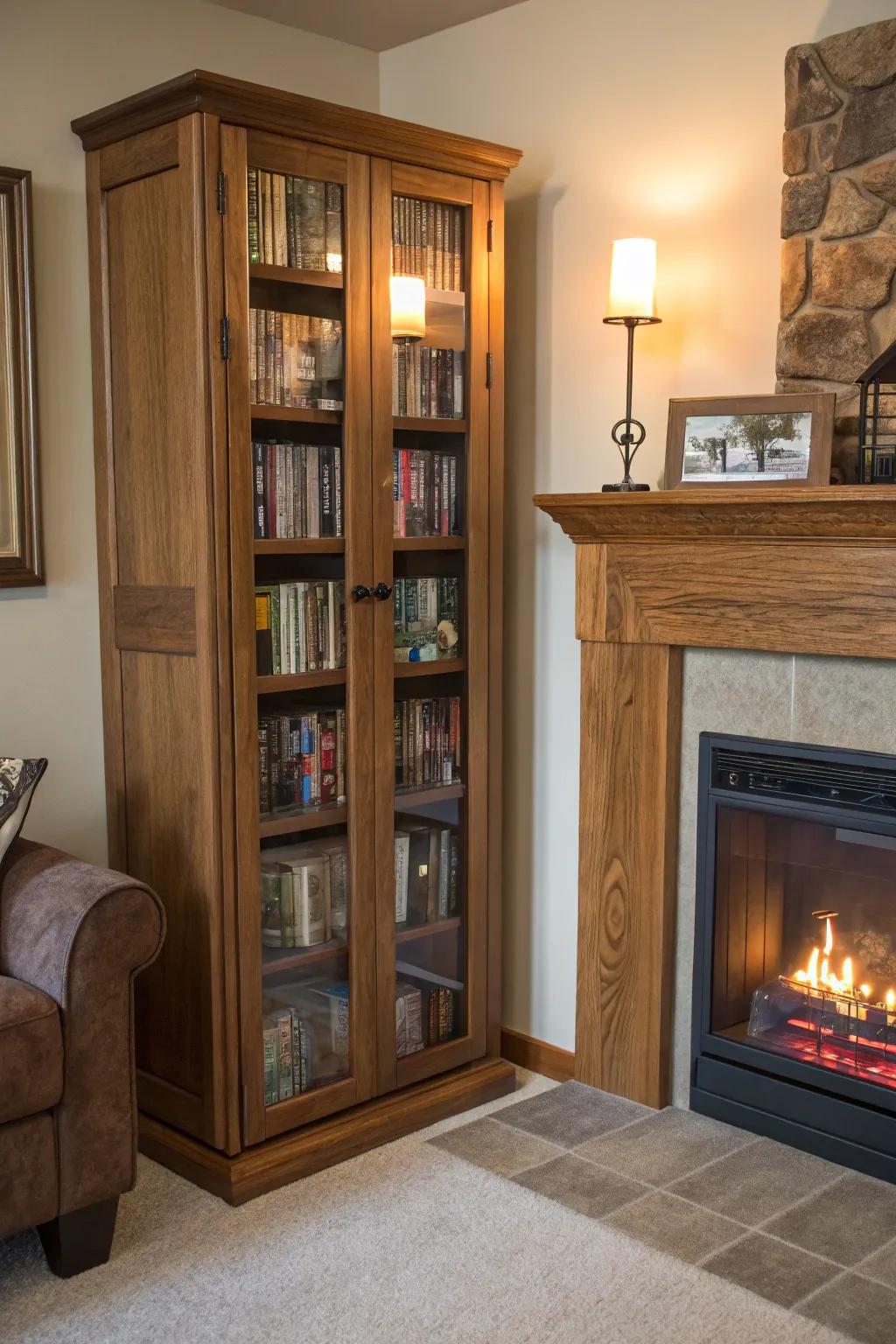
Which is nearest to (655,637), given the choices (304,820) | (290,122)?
(304,820)

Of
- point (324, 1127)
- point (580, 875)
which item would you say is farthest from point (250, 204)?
point (324, 1127)

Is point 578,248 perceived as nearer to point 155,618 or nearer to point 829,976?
point 155,618

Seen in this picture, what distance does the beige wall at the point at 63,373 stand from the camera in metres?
2.80

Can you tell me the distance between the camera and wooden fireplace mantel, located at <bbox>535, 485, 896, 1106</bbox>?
2.54 metres

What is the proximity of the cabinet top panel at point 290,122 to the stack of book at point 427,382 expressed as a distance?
1.32 ft

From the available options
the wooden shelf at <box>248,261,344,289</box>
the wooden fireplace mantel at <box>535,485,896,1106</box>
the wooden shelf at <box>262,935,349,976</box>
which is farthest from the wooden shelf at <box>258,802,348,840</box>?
the wooden shelf at <box>248,261,344,289</box>

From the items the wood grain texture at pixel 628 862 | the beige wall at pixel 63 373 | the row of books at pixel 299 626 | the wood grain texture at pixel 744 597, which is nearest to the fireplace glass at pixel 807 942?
the wood grain texture at pixel 628 862

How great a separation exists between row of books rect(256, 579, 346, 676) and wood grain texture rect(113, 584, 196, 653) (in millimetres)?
139

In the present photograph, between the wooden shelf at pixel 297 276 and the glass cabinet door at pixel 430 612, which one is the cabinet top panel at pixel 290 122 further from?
the wooden shelf at pixel 297 276

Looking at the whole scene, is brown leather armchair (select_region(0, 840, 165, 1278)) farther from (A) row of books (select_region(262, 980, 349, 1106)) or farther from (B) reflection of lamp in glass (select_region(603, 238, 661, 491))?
(B) reflection of lamp in glass (select_region(603, 238, 661, 491))

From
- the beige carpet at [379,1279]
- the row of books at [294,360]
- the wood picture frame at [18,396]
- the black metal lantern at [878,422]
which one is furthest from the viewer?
the wood picture frame at [18,396]

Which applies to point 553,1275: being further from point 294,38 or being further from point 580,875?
point 294,38

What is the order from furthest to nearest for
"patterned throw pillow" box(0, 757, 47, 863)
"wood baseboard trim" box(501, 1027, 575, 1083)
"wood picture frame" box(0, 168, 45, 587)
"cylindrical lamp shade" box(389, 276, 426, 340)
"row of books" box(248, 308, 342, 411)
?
"wood baseboard trim" box(501, 1027, 575, 1083)
"cylindrical lamp shade" box(389, 276, 426, 340)
"wood picture frame" box(0, 168, 45, 587)
"row of books" box(248, 308, 342, 411)
"patterned throw pillow" box(0, 757, 47, 863)

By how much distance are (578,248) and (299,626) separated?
116 cm
